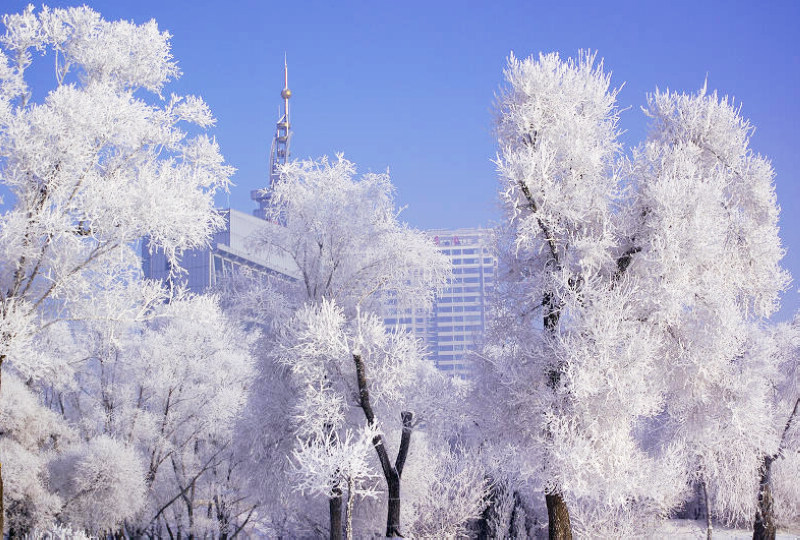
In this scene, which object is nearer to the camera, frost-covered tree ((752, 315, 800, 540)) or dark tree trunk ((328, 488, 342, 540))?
dark tree trunk ((328, 488, 342, 540))

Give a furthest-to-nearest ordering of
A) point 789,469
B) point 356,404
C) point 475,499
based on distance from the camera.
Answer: point 789,469, point 475,499, point 356,404

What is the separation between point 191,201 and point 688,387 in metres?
9.91

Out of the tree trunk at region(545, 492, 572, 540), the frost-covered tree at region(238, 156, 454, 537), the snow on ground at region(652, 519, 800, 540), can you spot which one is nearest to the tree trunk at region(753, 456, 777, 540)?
the snow on ground at region(652, 519, 800, 540)

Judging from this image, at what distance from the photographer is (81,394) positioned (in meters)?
34.0

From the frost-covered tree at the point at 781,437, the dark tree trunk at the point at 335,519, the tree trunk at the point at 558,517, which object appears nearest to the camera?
the tree trunk at the point at 558,517

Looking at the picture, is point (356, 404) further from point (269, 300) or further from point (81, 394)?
point (81, 394)

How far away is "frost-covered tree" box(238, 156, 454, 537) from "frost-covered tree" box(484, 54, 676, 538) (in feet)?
9.64

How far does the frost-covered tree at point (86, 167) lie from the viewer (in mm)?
11781

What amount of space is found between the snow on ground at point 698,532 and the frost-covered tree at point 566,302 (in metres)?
8.92

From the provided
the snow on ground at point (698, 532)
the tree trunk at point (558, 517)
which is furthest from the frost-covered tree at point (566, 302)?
the snow on ground at point (698, 532)

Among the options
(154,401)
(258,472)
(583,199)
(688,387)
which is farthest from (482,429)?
(154,401)

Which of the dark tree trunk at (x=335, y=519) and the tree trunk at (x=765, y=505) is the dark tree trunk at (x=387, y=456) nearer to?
the dark tree trunk at (x=335, y=519)

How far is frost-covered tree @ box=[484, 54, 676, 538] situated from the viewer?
39.5ft

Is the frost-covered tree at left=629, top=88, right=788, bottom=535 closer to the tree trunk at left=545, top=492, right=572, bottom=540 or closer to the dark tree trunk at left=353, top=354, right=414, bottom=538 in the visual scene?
the tree trunk at left=545, top=492, right=572, bottom=540
